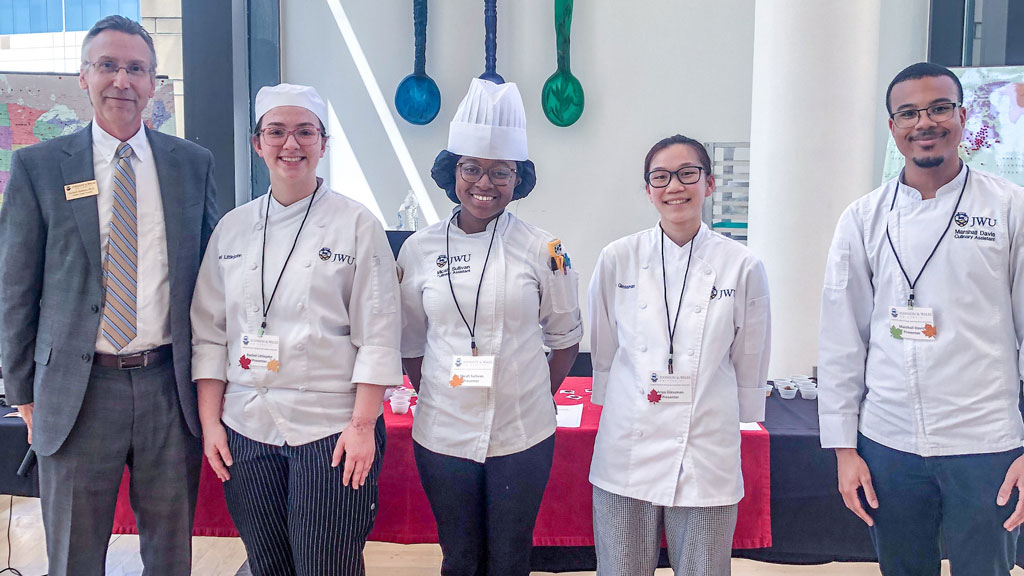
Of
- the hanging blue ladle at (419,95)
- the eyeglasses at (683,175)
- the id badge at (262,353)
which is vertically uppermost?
the hanging blue ladle at (419,95)

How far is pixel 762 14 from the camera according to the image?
288 cm

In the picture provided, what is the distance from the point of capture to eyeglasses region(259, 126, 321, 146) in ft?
5.12

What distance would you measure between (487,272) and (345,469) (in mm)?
541

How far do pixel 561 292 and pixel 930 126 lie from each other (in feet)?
2.86

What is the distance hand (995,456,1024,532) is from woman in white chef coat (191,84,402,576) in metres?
1.27

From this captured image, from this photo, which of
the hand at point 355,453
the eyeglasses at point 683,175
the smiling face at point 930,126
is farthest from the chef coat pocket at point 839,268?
the hand at point 355,453

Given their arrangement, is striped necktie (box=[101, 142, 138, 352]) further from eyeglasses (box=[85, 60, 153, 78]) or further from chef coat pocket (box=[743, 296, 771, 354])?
chef coat pocket (box=[743, 296, 771, 354])

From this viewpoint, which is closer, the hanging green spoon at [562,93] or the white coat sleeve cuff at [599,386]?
the white coat sleeve cuff at [599,386]

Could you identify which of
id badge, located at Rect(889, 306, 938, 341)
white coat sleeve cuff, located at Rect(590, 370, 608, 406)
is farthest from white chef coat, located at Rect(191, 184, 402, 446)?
id badge, located at Rect(889, 306, 938, 341)

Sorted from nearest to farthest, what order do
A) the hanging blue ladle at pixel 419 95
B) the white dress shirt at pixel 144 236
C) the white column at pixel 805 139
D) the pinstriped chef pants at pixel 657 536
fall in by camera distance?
the pinstriped chef pants at pixel 657 536, the white dress shirt at pixel 144 236, the white column at pixel 805 139, the hanging blue ladle at pixel 419 95

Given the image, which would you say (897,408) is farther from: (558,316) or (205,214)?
(205,214)

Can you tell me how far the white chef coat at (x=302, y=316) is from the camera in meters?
1.54

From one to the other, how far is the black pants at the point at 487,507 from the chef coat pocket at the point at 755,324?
1.79 feet

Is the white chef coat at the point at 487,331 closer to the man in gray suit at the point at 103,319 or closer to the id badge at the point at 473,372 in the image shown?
the id badge at the point at 473,372
